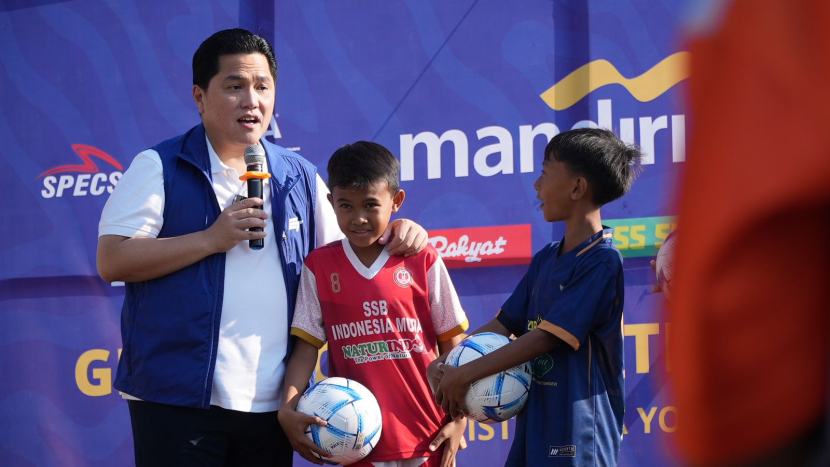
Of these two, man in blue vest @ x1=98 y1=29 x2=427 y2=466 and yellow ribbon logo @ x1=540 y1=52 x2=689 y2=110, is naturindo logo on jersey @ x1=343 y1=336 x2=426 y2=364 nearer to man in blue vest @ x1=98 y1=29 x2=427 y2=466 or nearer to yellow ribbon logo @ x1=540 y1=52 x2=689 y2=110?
man in blue vest @ x1=98 y1=29 x2=427 y2=466

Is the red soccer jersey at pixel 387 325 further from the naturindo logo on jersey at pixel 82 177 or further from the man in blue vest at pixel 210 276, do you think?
the naturindo logo on jersey at pixel 82 177

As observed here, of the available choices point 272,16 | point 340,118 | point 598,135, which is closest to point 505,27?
point 340,118

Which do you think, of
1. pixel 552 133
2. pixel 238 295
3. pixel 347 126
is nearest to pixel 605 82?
pixel 552 133

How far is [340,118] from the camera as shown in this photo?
3844 mm

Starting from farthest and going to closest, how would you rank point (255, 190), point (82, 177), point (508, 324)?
point (82, 177), point (508, 324), point (255, 190)

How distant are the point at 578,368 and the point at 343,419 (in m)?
0.69

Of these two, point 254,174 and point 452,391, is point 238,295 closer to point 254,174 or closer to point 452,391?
point 254,174

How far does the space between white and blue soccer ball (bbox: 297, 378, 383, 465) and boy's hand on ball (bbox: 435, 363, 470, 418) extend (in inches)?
8.0

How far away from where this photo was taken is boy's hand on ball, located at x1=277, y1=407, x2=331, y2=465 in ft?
7.12

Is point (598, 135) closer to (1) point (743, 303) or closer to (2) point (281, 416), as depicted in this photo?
(2) point (281, 416)

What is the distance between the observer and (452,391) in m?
2.13

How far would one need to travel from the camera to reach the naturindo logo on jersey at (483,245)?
3.62 meters

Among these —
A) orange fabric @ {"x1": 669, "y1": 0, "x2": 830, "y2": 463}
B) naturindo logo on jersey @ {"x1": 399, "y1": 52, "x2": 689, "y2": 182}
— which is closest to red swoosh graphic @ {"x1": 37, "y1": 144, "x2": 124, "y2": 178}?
naturindo logo on jersey @ {"x1": 399, "y1": 52, "x2": 689, "y2": 182}

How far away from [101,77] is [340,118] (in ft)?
4.45
